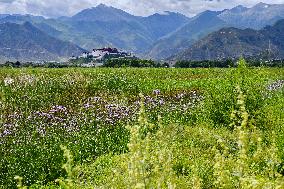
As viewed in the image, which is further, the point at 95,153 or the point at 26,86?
the point at 26,86

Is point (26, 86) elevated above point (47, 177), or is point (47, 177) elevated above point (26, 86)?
point (26, 86)

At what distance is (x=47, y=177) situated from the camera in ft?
47.0

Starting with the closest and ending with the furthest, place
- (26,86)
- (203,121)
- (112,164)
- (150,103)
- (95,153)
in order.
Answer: (112,164) → (95,153) → (203,121) → (150,103) → (26,86)

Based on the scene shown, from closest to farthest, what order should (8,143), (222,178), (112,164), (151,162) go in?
(222,178) < (151,162) < (112,164) < (8,143)

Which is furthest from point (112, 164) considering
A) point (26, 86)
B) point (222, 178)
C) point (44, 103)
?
point (26, 86)

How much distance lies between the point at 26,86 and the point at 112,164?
1430 cm

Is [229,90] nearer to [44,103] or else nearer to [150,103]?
[150,103]

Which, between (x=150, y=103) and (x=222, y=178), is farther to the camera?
(x=150, y=103)

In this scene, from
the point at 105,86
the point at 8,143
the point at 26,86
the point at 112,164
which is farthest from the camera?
the point at 105,86

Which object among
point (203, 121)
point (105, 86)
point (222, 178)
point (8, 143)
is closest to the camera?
point (222, 178)

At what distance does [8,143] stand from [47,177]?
219cm

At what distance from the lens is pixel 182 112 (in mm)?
22281

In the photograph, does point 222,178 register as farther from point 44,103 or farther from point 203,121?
point 44,103

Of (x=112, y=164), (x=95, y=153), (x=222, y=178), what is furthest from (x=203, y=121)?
(x=222, y=178)
